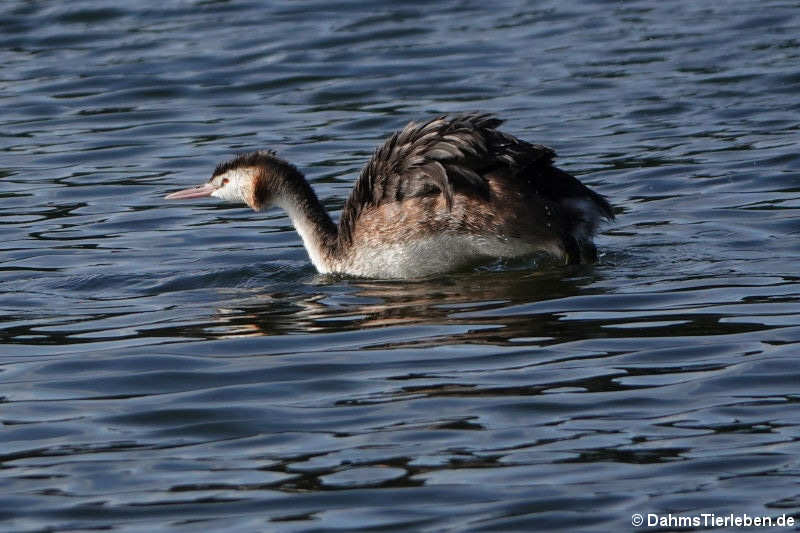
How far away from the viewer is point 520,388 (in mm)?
7645

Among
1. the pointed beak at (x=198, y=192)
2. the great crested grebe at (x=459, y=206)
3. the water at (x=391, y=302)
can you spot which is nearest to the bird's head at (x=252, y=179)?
the pointed beak at (x=198, y=192)

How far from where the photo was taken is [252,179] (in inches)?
432

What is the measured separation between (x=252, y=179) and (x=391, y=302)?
5.58 ft

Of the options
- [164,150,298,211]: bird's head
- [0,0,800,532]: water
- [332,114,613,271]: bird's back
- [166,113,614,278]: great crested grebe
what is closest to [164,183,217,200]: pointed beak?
[164,150,298,211]: bird's head

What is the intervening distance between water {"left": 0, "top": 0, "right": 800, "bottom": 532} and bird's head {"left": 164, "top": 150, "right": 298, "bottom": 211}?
0.44 meters

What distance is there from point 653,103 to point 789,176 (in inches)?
117

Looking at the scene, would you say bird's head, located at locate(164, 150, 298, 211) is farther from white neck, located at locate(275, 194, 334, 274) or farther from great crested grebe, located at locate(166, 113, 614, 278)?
great crested grebe, located at locate(166, 113, 614, 278)

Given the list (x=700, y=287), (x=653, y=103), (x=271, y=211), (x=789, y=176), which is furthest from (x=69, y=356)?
(x=653, y=103)

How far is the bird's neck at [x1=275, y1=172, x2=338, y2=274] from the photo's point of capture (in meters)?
10.8

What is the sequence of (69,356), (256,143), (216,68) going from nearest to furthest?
(69,356) < (256,143) < (216,68)

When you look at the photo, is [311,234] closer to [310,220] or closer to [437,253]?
[310,220]

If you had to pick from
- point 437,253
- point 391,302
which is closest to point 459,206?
point 437,253

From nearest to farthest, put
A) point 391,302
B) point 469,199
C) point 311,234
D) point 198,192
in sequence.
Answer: point 391,302 → point 469,199 → point 311,234 → point 198,192

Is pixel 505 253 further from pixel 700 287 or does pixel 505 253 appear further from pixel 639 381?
pixel 639 381
